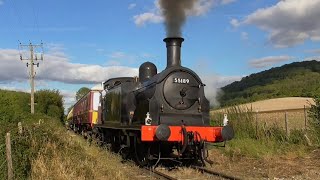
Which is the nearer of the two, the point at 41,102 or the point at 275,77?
the point at 41,102

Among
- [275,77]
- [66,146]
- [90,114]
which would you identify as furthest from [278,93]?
[66,146]

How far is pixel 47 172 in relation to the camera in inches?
315

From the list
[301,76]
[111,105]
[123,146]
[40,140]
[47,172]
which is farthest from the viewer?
[301,76]

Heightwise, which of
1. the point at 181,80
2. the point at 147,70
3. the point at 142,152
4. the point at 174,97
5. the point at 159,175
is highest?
the point at 147,70

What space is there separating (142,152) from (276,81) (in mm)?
90749

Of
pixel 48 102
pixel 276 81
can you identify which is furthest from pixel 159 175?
pixel 276 81

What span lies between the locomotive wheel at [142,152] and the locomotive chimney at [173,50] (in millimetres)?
2427

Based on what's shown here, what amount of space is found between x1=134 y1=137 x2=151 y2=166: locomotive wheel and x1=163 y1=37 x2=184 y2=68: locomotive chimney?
2.43m

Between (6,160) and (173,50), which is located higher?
(173,50)

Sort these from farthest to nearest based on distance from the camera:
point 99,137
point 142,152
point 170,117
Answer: point 99,137 → point 142,152 → point 170,117

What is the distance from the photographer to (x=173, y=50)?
11.5 m

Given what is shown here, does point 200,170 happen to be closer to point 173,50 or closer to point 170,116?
point 170,116

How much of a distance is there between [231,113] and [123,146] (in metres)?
6.61

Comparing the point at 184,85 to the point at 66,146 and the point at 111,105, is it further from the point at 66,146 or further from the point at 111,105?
the point at 111,105
